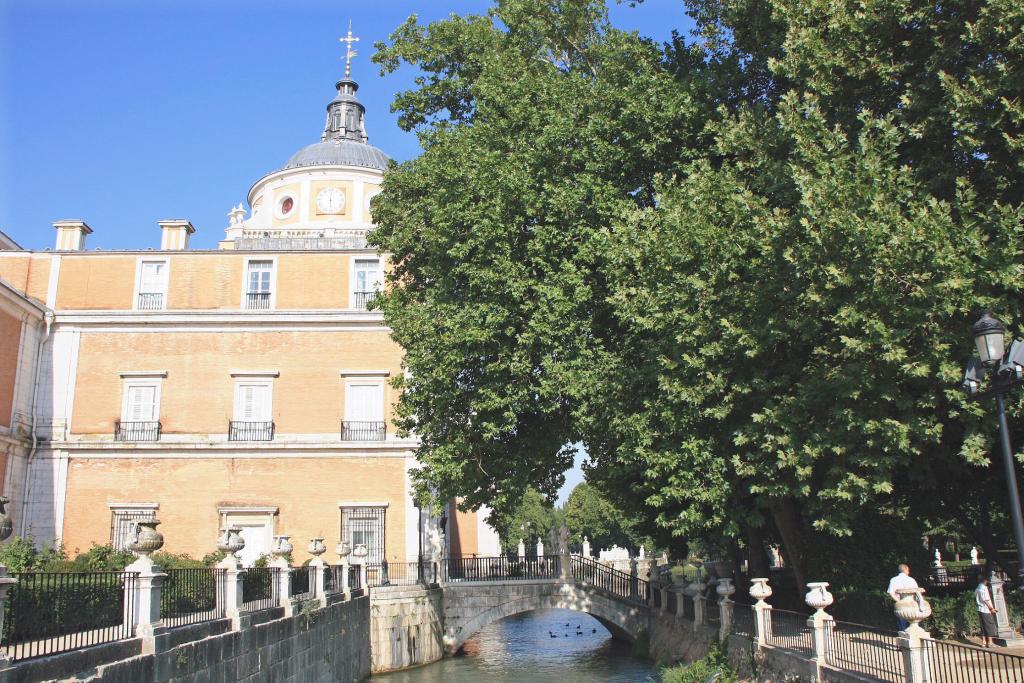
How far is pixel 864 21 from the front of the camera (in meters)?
13.3

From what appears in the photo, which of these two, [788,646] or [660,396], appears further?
[660,396]

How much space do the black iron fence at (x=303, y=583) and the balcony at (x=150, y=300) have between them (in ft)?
45.5

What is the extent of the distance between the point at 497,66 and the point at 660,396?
8.63 metres

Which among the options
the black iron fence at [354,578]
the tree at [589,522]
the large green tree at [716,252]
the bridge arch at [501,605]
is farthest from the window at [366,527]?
the tree at [589,522]

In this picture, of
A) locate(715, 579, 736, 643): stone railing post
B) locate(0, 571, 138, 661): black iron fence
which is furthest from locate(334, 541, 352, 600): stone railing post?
locate(0, 571, 138, 661): black iron fence

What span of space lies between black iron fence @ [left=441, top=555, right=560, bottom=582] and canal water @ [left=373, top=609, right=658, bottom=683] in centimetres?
229

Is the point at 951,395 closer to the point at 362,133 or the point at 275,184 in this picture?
the point at 275,184

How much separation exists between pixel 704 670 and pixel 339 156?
3160 centimetres

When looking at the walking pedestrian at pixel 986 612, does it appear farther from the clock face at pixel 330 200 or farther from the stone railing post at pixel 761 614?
the clock face at pixel 330 200

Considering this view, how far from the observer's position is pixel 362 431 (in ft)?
93.7

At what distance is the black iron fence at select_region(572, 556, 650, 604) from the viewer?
86.0ft

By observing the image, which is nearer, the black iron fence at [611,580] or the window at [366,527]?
the black iron fence at [611,580]

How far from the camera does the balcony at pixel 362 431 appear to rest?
2848 cm

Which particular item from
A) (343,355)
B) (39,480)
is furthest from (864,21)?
(39,480)
